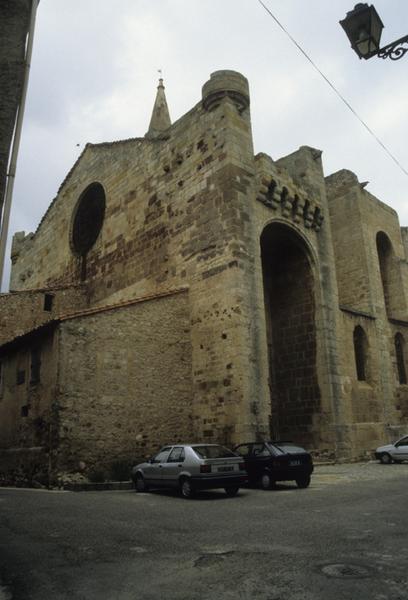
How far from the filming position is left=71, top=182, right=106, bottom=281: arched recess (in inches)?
857

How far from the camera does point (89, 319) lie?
13.1 metres

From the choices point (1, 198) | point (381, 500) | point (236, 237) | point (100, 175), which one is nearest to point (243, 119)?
point (236, 237)

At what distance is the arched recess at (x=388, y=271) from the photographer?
78.9ft

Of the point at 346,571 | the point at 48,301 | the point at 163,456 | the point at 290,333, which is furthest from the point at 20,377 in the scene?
the point at 346,571

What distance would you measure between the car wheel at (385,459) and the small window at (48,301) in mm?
12957

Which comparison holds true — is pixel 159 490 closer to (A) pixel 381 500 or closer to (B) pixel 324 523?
(A) pixel 381 500

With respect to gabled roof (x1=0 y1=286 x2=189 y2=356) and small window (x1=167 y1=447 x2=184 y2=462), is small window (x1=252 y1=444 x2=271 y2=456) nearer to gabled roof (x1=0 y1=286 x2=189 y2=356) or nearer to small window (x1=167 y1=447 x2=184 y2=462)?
small window (x1=167 y1=447 x2=184 y2=462)

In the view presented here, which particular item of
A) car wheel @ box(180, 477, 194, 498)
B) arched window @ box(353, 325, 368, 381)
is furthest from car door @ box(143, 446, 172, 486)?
arched window @ box(353, 325, 368, 381)

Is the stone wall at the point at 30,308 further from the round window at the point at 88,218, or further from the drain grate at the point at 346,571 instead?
the drain grate at the point at 346,571

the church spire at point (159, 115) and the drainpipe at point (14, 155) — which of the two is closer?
the drainpipe at point (14, 155)

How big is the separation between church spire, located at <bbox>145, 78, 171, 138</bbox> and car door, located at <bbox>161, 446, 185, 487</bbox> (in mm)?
20428

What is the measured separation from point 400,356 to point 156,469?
14.6 meters

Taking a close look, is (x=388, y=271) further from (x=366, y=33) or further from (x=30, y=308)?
(x=366, y=33)

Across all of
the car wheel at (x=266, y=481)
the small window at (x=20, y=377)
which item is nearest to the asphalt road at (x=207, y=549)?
the car wheel at (x=266, y=481)
